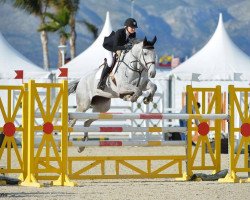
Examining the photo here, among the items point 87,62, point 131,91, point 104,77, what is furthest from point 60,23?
point 131,91

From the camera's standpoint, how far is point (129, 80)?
50.5 feet

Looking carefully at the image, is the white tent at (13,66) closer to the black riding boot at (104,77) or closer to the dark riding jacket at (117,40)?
the black riding boot at (104,77)

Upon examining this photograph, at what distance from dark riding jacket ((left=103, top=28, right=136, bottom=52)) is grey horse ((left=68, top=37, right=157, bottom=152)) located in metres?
0.15

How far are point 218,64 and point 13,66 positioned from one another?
5.08m

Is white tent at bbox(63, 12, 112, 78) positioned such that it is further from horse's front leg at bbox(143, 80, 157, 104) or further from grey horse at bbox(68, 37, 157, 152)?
horse's front leg at bbox(143, 80, 157, 104)

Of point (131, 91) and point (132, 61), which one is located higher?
point (132, 61)

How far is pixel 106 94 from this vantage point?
15844 mm

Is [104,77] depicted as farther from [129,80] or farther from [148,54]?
[148,54]

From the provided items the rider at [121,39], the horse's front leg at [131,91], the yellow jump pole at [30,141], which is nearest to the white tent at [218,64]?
the rider at [121,39]

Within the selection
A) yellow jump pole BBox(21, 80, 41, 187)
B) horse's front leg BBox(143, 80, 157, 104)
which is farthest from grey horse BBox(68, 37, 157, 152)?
yellow jump pole BBox(21, 80, 41, 187)

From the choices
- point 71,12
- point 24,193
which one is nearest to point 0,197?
point 24,193

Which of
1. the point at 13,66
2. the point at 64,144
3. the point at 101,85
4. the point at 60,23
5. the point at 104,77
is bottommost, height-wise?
the point at 64,144

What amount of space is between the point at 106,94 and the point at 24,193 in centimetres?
329

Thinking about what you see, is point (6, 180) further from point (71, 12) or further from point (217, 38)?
point (71, 12)
